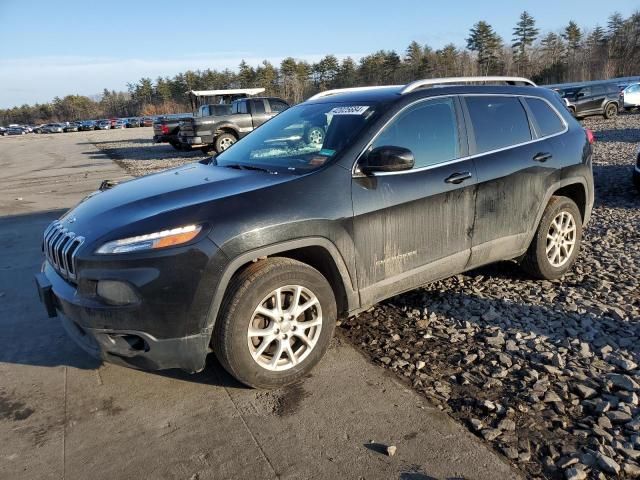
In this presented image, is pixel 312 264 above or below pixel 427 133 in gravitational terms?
below

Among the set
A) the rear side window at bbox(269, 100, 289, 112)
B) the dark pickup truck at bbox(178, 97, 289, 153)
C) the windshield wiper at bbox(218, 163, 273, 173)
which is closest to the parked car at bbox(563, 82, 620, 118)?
the rear side window at bbox(269, 100, 289, 112)

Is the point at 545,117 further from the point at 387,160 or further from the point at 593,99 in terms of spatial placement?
the point at 593,99

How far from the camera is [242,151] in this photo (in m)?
4.27

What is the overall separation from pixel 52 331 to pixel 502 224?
3.85 metres

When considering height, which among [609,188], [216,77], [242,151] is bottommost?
[609,188]

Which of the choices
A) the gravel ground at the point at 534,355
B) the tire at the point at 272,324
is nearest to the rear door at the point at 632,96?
the gravel ground at the point at 534,355

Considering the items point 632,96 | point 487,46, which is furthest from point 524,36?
point 632,96

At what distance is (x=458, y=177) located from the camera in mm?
Answer: 3795

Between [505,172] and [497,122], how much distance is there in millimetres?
453

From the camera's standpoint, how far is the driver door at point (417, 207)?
3400 mm

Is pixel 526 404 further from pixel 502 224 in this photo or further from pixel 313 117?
pixel 313 117

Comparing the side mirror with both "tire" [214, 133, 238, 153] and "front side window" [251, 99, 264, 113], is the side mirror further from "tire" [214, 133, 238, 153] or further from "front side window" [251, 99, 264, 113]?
"front side window" [251, 99, 264, 113]

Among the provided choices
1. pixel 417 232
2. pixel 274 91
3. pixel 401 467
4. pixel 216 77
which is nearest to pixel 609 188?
pixel 417 232

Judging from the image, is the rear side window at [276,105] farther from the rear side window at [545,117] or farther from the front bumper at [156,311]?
the front bumper at [156,311]
